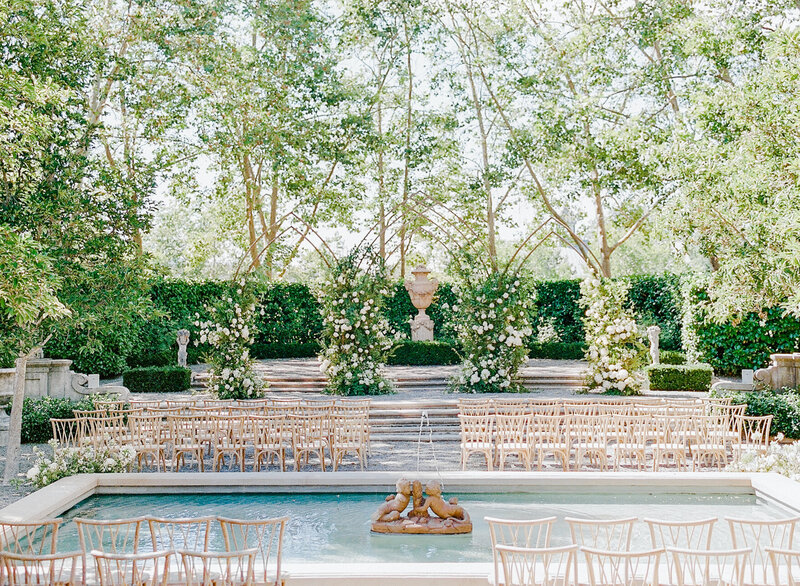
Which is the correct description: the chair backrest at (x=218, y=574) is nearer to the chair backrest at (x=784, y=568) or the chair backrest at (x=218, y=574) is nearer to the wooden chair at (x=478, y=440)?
the chair backrest at (x=784, y=568)


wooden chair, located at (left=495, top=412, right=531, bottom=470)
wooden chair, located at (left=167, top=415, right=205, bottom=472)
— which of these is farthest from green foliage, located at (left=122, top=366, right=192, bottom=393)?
wooden chair, located at (left=495, top=412, right=531, bottom=470)

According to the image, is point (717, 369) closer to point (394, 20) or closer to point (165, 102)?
point (394, 20)

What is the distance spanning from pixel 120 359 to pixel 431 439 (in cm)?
1088

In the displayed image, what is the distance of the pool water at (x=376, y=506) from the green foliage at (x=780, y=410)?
4.36 metres

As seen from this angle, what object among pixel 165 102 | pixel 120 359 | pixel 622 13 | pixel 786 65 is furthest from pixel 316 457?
pixel 622 13

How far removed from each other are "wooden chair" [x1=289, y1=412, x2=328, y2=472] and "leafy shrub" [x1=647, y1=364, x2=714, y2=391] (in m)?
9.81

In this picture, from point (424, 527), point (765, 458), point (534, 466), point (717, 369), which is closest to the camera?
point (424, 527)

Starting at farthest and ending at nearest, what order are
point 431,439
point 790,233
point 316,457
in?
point 431,439 → point 316,457 → point 790,233

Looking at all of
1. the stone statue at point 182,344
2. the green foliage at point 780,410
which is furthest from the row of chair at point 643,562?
the stone statue at point 182,344

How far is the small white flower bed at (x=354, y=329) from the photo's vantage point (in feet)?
51.2

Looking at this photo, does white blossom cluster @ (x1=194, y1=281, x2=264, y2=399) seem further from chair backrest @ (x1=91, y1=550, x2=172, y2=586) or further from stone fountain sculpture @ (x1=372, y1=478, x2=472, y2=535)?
chair backrest @ (x1=91, y1=550, x2=172, y2=586)

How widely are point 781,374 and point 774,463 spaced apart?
20.7 feet

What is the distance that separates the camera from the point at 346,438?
33.5 feet

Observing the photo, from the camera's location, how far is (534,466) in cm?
1050
